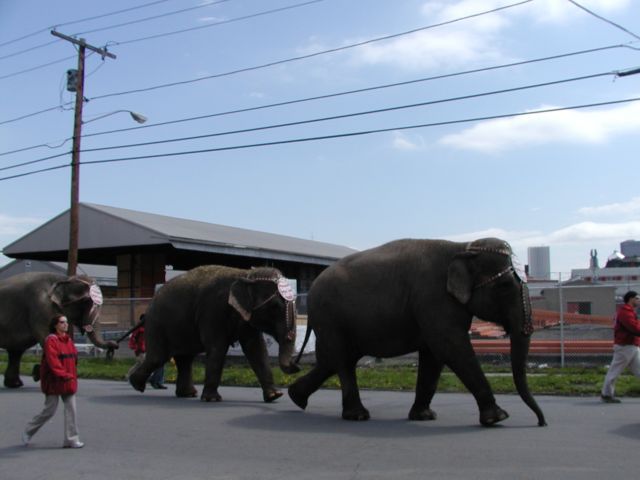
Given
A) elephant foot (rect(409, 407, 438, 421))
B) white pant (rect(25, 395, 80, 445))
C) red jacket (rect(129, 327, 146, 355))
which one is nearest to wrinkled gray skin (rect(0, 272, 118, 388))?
red jacket (rect(129, 327, 146, 355))

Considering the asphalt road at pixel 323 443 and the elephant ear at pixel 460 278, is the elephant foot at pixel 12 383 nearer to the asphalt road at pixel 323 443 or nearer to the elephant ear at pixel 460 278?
the asphalt road at pixel 323 443

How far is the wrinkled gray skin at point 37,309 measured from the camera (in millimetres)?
16297

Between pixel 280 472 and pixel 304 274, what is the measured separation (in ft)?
115

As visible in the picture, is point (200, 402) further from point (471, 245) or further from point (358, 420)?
point (471, 245)

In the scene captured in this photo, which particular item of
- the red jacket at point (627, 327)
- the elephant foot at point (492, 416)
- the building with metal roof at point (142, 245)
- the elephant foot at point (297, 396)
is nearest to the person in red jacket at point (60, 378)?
the elephant foot at point (297, 396)

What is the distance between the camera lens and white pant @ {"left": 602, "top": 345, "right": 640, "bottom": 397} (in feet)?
40.0

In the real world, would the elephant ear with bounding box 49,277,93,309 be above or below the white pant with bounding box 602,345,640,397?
above

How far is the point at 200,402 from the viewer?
532 inches

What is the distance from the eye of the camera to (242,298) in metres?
13.1

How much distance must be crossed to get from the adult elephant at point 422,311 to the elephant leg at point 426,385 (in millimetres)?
13

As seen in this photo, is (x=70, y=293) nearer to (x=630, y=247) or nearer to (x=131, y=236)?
(x=131, y=236)

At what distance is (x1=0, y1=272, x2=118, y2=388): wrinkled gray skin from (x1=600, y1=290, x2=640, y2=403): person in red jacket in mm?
9092

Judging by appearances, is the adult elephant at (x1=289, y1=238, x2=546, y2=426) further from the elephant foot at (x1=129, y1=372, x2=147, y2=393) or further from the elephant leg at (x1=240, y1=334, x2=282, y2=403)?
the elephant foot at (x1=129, y1=372, x2=147, y2=393)

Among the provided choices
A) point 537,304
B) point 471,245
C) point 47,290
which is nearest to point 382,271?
point 471,245
